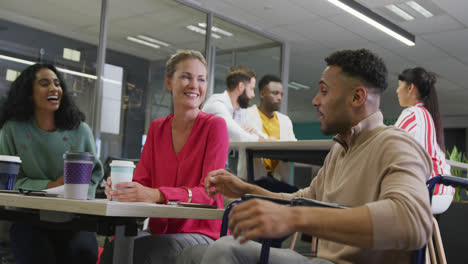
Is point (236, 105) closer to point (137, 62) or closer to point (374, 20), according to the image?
point (137, 62)

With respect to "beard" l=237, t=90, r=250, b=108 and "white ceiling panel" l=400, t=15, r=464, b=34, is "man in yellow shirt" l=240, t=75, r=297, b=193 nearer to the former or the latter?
"beard" l=237, t=90, r=250, b=108

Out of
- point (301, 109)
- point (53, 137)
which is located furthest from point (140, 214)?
point (301, 109)

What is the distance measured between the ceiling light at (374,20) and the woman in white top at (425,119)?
8.56ft

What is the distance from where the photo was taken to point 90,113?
16.5 ft

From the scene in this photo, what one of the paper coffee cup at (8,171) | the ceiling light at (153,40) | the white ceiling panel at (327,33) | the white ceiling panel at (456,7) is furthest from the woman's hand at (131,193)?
the white ceiling panel at (327,33)

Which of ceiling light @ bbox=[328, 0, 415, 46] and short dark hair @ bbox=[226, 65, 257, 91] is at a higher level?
ceiling light @ bbox=[328, 0, 415, 46]

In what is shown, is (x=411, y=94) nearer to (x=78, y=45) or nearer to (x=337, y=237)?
(x=337, y=237)

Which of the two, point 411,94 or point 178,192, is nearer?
point 178,192

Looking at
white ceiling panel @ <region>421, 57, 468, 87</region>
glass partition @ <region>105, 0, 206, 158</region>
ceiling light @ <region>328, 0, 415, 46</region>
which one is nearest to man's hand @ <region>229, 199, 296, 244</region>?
glass partition @ <region>105, 0, 206, 158</region>

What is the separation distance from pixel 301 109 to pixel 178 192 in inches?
516

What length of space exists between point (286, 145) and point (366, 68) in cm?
160

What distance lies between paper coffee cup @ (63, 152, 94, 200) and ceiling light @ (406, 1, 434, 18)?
5303 mm

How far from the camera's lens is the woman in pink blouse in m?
1.40

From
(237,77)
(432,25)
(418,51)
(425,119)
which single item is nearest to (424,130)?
(425,119)
